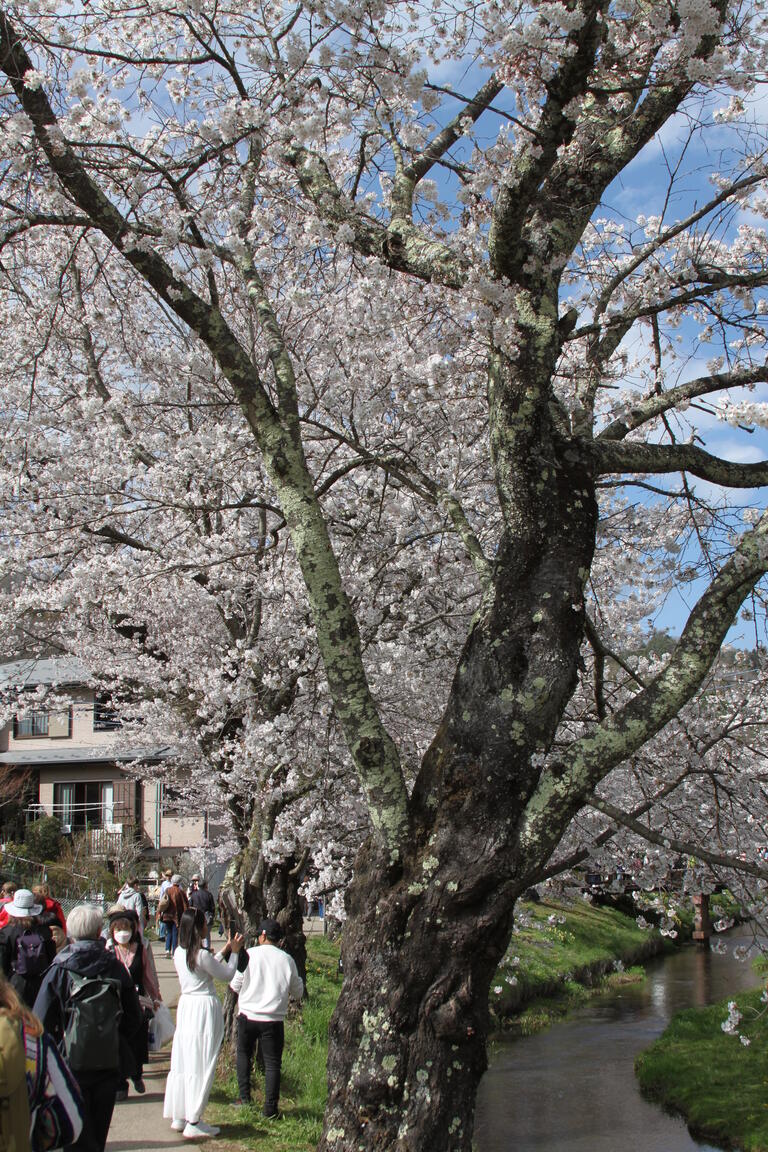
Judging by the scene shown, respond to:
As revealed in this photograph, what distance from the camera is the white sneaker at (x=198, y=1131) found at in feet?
22.2

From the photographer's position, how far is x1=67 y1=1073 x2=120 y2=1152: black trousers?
5.08m

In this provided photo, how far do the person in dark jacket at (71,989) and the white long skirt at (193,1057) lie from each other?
1.75 metres

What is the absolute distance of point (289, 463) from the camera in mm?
4805

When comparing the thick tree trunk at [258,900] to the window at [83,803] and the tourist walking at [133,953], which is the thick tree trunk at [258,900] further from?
the window at [83,803]

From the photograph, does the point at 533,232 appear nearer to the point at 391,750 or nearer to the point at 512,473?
the point at 512,473

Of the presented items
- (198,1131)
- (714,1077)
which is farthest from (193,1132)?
(714,1077)

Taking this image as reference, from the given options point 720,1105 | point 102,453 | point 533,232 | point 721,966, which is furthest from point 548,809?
point 721,966

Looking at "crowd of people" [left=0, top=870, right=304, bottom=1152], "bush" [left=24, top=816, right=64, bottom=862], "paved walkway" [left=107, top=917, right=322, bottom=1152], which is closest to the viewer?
"crowd of people" [left=0, top=870, right=304, bottom=1152]

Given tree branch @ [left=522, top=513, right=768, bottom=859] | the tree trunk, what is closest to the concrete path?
the tree trunk

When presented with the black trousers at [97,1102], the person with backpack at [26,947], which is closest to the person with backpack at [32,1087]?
the black trousers at [97,1102]

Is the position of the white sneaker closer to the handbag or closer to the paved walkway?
the paved walkway

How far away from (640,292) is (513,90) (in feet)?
5.33

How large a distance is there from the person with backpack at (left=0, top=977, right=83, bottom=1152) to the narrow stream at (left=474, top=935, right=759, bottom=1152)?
833 centimetres

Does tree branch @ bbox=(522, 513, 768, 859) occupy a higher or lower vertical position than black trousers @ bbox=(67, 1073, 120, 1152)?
higher
